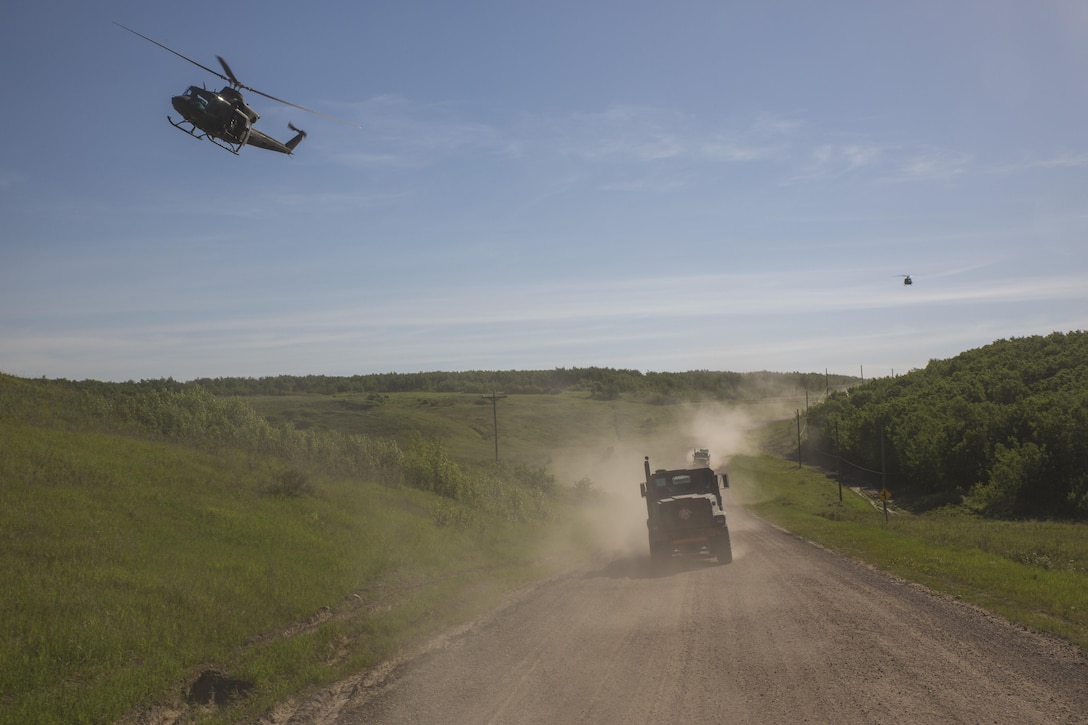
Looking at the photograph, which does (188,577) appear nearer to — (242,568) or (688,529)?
(242,568)

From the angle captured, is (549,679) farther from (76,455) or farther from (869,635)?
(76,455)

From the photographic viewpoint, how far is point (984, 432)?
7062 cm

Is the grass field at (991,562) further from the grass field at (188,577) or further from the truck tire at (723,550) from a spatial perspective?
the grass field at (188,577)

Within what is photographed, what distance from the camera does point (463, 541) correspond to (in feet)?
94.5

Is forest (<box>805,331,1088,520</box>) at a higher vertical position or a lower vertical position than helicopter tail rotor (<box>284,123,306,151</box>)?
lower

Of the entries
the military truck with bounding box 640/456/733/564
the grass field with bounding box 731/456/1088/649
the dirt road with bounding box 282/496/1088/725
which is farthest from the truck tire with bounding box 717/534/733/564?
the dirt road with bounding box 282/496/1088/725

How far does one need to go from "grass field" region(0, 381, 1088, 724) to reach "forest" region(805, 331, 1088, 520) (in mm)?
21136

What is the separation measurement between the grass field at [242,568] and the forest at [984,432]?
21.1m

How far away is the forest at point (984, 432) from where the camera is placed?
6016 centimetres

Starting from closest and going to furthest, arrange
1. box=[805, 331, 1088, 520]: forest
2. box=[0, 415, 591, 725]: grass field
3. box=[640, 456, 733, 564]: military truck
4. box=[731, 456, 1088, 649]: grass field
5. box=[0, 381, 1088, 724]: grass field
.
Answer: box=[0, 415, 591, 725]: grass field → box=[0, 381, 1088, 724]: grass field → box=[731, 456, 1088, 649]: grass field → box=[640, 456, 733, 564]: military truck → box=[805, 331, 1088, 520]: forest

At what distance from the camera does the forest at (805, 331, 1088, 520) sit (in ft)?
197

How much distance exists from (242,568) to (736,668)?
487 inches

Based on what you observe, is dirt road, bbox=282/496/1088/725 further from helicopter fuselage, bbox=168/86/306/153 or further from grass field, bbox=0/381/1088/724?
helicopter fuselage, bbox=168/86/306/153

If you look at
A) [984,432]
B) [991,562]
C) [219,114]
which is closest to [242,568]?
[219,114]
